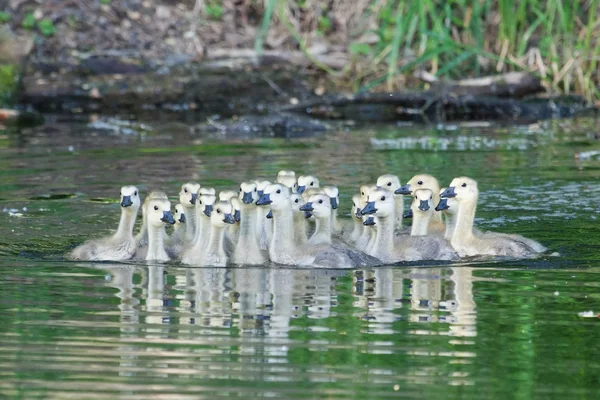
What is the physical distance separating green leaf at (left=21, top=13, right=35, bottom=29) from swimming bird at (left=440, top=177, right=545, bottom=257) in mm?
13419

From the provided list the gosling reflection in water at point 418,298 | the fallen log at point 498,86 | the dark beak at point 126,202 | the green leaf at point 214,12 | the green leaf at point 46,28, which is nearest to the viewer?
the gosling reflection in water at point 418,298

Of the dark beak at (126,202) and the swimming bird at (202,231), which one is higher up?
the dark beak at (126,202)

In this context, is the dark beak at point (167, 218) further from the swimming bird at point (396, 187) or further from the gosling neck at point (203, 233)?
the swimming bird at point (396, 187)

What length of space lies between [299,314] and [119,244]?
8.38ft

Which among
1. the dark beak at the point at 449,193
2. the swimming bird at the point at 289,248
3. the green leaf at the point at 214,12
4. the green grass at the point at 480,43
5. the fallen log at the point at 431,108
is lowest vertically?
the swimming bird at the point at 289,248

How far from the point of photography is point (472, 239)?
32.7 feet

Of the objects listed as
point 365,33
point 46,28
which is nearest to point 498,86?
point 365,33

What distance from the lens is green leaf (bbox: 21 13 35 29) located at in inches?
869

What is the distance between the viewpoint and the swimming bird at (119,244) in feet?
32.2

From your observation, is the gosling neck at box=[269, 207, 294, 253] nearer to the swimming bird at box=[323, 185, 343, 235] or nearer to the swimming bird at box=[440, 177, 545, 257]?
the swimming bird at box=[323, 185, 343, 235]

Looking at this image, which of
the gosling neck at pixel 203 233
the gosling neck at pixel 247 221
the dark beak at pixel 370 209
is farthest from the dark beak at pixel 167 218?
the dark beak at pixel 370 209

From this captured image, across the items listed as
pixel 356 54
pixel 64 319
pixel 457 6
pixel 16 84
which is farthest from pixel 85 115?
pixel 64 319

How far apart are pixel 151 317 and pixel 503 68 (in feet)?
44.7

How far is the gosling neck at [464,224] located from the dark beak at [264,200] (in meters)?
1.55
